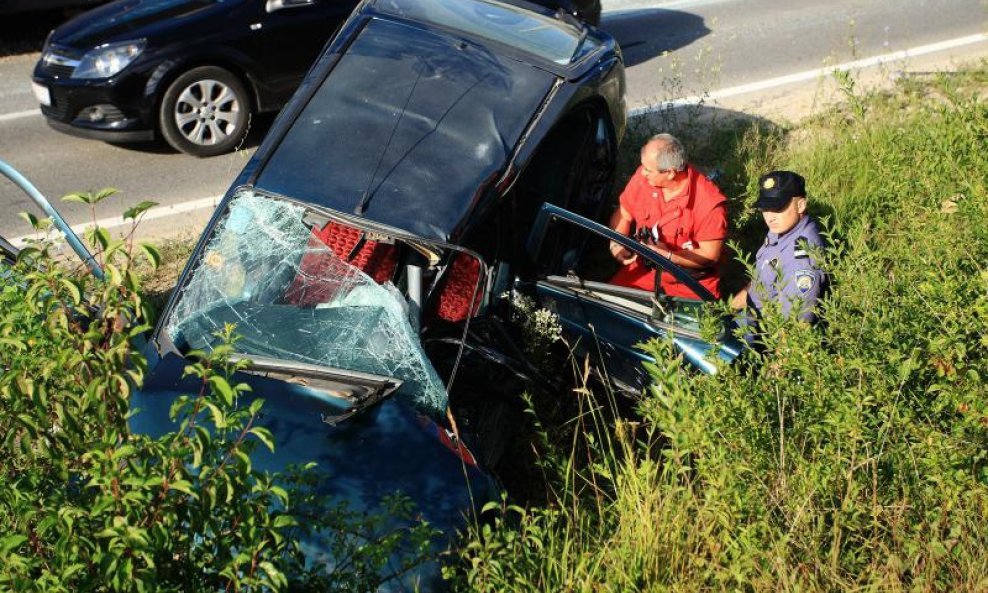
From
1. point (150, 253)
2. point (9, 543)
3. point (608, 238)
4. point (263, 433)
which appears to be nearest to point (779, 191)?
point (608, 238)

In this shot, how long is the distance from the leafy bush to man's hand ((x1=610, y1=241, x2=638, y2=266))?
297cm

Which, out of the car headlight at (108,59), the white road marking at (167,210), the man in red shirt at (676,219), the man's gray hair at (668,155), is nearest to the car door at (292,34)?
→ the car headlight at (108,59)

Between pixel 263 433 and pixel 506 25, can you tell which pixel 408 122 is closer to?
pixel 506 25

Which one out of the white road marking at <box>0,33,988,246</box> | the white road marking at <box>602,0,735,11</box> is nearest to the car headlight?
→ the white road marking at <box>0,33,988,246</box>

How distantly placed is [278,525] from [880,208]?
5294mm

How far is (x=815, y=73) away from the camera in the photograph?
10.1 metres

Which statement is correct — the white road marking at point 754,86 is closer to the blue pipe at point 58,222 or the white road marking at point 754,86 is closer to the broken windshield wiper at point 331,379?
the blue pipe at point 58,222

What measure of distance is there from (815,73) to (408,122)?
6134 millimetres

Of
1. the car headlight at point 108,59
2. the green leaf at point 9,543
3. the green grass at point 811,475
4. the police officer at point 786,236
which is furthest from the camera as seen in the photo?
the car headlight at point 108,59

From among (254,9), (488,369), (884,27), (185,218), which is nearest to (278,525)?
(488,369)

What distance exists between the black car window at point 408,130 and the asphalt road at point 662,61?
8.23ft

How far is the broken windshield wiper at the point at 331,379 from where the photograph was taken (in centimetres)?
432

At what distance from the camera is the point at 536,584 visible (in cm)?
370

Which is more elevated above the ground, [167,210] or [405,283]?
[405,283]
